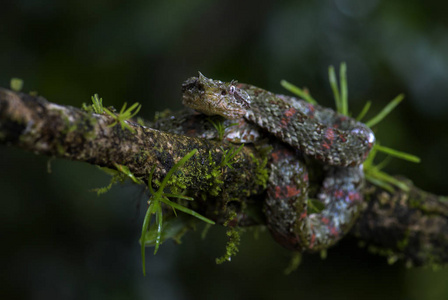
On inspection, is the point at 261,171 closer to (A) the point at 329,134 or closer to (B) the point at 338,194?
(A) the point at 329,134

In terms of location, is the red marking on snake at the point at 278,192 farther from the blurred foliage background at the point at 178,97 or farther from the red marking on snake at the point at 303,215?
the blurred foliage background at the point at 178,97

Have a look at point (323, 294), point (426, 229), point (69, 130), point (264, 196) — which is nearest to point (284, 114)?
point (264, 196)

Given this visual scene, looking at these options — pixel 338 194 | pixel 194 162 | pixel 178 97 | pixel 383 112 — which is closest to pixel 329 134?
pixel 338 194

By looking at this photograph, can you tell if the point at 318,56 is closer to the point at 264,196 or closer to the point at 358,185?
the point at 358,185

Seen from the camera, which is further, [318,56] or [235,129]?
[318,56]

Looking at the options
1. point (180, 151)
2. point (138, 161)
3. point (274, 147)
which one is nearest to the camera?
point (138, 161)
